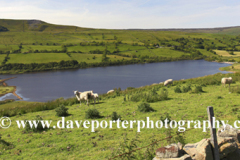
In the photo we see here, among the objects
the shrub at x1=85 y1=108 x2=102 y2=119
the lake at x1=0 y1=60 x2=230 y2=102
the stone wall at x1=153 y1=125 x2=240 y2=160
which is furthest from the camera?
the lake at x1=0 y1=60 x2=230 y2=102

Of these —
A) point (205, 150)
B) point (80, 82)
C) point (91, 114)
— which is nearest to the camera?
point (205, 150)

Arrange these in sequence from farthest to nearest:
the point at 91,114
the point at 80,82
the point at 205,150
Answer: the point at 80,82, the point at 91,114, the point at 205,150

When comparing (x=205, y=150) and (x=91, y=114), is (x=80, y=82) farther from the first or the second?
(x=205, y=150)

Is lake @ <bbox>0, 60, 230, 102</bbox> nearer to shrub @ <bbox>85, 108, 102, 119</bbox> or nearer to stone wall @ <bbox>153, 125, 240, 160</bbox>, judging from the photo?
shrub @ <bbox>85, 108, 102, 119</bbox>

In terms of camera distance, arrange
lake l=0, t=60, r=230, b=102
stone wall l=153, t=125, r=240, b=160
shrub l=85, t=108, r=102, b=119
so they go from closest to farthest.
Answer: stone wall l=153, t=125, r=240, b=160 < shrub l=85, t=108, r=102, b=119 < lake l=0, t=60, r=230, b=102

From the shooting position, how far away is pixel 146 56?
153500mm

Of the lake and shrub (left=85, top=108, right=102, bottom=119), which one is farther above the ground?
shrub (left=85, top=108, right=102, bottom=119)

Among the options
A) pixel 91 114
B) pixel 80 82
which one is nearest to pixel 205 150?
pixel 91 114

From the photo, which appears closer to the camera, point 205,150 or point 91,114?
point 205,150

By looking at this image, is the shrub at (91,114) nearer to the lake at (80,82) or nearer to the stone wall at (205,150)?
the stone wall at (205,150)

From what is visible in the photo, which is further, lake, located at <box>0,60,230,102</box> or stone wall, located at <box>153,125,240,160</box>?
lake, located at <box>0,60,230,102</box>

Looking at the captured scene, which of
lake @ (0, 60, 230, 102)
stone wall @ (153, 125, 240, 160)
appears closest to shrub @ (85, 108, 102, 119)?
stone wall @ (153, 125, 240, 160)

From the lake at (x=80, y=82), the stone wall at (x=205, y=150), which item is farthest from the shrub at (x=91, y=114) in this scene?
the lake at (x=80, y=82)

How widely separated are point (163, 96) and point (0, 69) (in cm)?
12064
